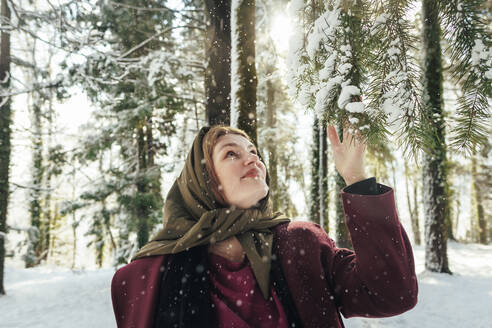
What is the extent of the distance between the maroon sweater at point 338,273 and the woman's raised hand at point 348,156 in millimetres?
112

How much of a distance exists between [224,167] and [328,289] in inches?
33.7

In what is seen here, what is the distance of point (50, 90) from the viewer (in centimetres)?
742

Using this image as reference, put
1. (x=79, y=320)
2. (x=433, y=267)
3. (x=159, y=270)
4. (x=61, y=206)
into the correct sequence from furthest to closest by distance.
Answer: (x=61, y=206) → (x=433, y=267) → (x=79, y=320) → (x=159, y=270)

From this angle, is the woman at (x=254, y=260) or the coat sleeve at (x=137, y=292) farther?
the coat sleeve at (x=137, y=292)

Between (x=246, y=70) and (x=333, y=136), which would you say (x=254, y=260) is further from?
(x=246, y=70)

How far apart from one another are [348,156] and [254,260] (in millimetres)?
707

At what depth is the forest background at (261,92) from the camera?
1161 mm

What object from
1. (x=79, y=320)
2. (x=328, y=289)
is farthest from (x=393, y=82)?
(x=79, y=320)

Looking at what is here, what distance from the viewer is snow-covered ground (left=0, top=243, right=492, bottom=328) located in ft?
17.0

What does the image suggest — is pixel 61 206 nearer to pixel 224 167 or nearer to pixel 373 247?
pixel 224 167

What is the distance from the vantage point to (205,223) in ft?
5.28

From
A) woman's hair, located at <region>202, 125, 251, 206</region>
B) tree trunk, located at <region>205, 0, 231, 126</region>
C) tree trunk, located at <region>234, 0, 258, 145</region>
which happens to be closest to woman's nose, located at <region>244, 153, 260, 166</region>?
woman's hair, located at <region>202, 125, 251, 206</region>

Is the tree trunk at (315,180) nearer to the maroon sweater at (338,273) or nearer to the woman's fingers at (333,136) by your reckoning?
the maroon sweater at (338,273)

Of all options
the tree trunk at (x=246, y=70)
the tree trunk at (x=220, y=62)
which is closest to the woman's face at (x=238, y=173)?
the tree trunk at (x=246, y=70)
